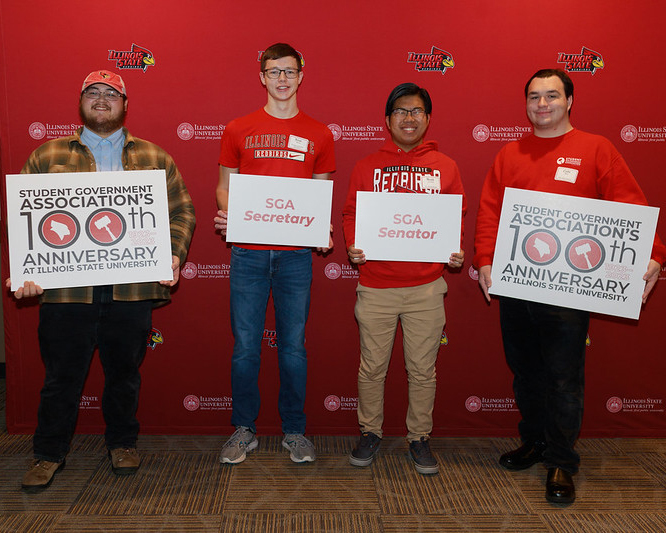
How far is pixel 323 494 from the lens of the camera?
2615 mm

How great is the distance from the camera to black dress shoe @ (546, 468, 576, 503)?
2541mm

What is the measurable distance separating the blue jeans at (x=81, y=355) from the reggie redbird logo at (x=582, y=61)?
2670 millimetres

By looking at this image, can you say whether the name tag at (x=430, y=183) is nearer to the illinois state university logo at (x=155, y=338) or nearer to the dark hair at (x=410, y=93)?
the dark hair at (x=410, y=93)

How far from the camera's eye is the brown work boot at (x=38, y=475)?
103 inches

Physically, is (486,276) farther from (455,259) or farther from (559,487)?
(559,487)

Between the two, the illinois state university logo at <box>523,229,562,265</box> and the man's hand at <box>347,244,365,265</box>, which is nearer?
the illinois state university logo at <box>523,229,562,265</box>

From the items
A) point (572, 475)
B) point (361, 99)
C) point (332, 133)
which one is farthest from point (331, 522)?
point (361, 99)

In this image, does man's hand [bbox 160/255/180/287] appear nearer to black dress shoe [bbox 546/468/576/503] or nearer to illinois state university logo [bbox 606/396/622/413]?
black dress shoe [bbox 546/468/576/503]

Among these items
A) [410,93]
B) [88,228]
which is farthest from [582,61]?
[88,228]

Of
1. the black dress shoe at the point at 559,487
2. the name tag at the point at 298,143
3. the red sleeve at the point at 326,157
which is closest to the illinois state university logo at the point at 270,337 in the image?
the red sleeve at the point at 326,157

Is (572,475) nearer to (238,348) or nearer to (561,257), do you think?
(561,257)

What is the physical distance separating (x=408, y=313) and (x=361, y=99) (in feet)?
4.19

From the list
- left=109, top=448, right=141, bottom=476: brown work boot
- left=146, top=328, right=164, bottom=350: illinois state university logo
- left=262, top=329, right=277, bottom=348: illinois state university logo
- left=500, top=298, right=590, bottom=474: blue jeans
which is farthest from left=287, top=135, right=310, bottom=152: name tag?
left=109, top=448, right=141, bottom=476: brown work boot

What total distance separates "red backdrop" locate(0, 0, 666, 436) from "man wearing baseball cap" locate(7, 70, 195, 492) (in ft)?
1.74
